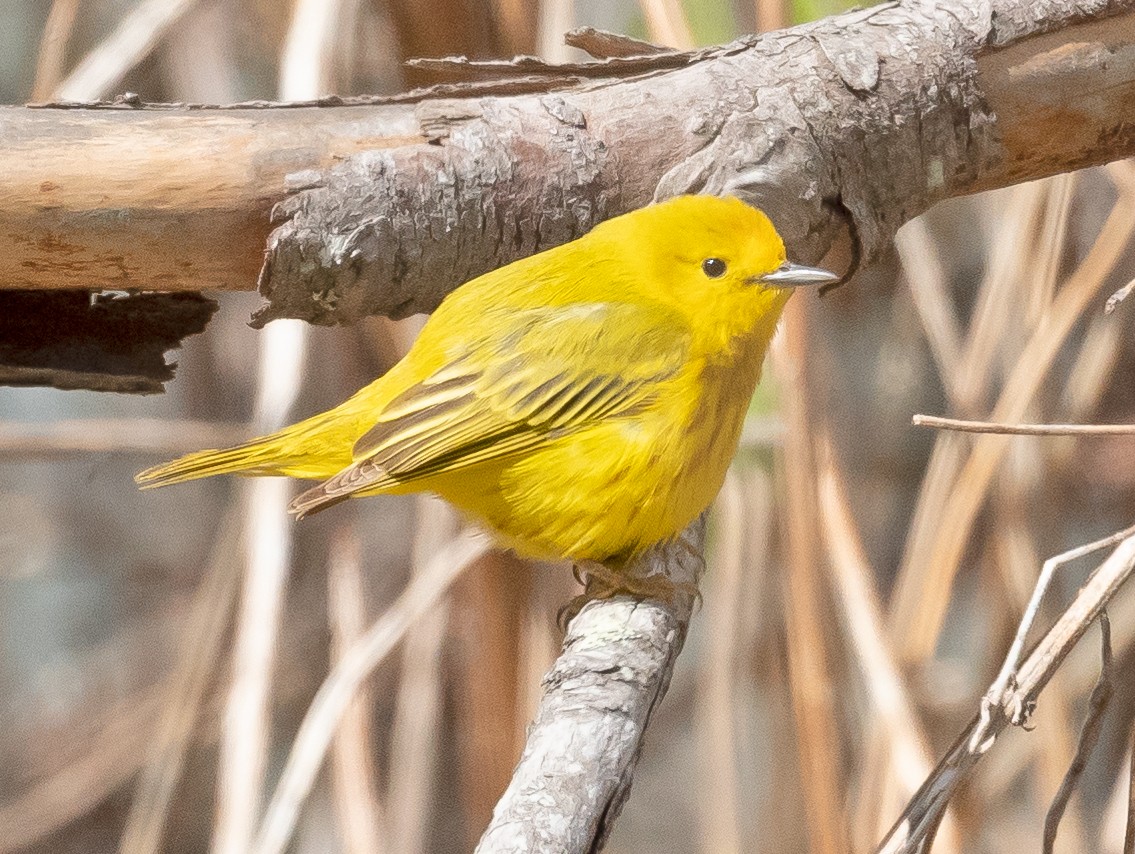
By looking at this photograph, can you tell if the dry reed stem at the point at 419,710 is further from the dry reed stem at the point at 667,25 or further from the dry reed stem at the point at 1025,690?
the dry reed stem at the point at 1025,690

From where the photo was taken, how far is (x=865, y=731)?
111 inches

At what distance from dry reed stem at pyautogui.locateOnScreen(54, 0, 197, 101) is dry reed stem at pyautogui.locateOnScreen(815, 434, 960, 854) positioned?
5.31ft

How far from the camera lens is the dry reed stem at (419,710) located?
261cm

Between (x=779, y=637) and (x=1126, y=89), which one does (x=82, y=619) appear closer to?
(x=779, y=637)

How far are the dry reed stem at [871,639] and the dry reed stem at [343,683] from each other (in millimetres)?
699

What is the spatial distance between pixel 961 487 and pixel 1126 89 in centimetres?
90

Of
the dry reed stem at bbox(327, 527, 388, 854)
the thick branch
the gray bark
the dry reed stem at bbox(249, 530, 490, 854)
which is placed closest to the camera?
the thick branch

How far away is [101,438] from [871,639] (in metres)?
1.78

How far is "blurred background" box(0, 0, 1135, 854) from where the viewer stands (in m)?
2.39

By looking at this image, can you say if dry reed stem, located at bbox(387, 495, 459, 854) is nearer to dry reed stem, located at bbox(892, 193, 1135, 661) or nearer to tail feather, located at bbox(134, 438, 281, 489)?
tail feather, located at bbox(134, 438, 281, 489)

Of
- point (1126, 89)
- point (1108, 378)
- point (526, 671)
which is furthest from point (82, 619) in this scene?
point (1126, 89)

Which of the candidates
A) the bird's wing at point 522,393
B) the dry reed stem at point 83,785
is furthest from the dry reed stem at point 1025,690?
the dry reed stem at point 83,785

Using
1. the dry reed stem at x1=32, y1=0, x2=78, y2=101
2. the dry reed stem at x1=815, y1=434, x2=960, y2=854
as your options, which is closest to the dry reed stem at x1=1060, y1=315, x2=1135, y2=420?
the dry reed stem at x1=815, y1=434, x2=960, y2=854

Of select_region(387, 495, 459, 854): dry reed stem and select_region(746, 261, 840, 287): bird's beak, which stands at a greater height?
select_region(746, 261, 840, 287): bird's beak
